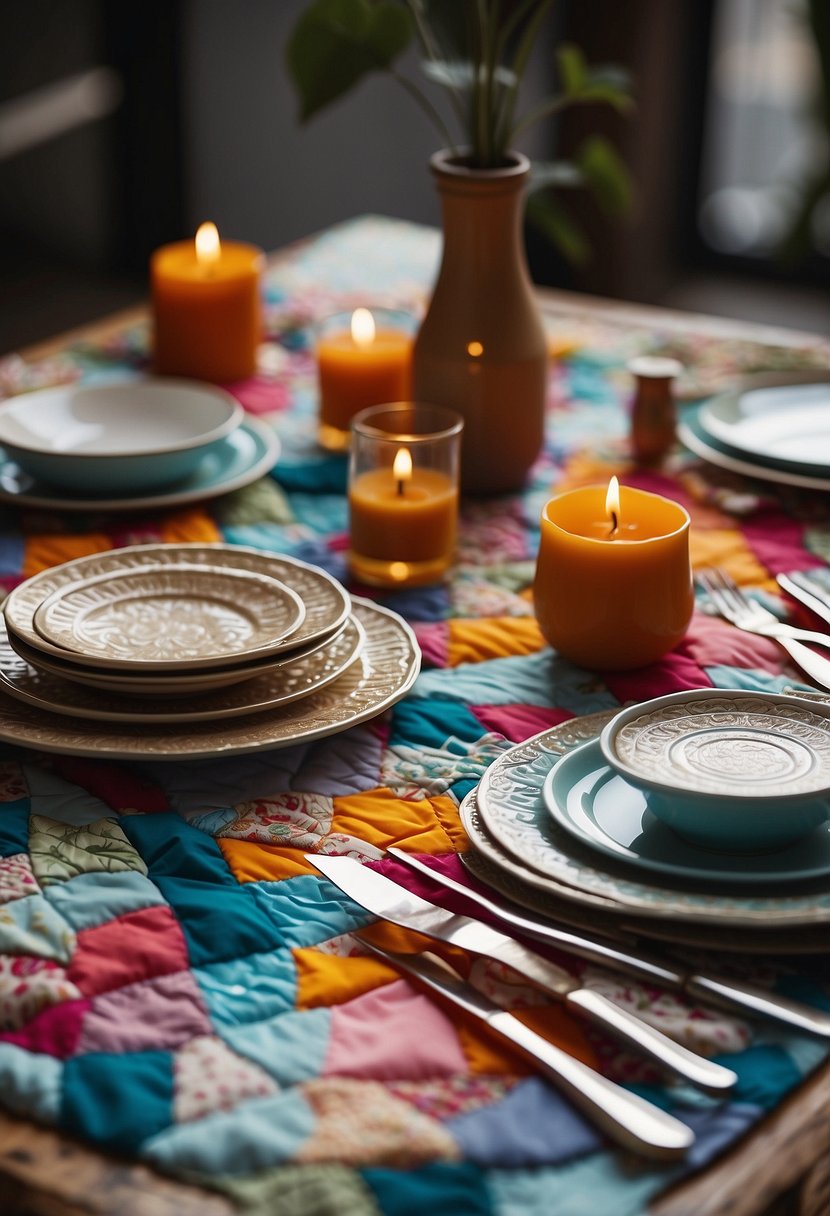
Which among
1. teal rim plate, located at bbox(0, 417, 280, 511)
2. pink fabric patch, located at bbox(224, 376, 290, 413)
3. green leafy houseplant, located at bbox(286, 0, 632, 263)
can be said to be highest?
green leafy houseplant, located at bbox(286, 0, 632, 263)

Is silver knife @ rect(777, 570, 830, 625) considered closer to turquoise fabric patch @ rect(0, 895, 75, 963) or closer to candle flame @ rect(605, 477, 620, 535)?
candle flame @ rect(605, 477, 620, 535)

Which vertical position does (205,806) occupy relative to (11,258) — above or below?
above

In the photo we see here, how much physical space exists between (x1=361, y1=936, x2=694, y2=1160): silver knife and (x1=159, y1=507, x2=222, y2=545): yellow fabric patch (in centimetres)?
58

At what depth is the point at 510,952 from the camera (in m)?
0.69

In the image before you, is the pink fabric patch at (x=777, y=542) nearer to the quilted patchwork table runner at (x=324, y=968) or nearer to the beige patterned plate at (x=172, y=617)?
the quilted patchwork table runner at (x=324, y=968)

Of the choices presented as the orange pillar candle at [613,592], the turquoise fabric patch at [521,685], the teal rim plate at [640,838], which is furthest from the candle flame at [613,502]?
the teal rim plate at [640,838]

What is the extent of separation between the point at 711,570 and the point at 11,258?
2.85m

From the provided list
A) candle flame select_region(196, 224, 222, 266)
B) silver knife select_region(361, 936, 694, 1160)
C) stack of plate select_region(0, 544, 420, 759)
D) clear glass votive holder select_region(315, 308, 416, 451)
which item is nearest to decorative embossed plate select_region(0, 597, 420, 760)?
stack of plate select_region(0, 544, 420, 759)

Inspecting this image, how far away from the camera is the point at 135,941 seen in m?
0.72

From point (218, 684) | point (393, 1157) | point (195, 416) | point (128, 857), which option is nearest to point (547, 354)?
point (195, 416)

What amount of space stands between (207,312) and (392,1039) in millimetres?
1006

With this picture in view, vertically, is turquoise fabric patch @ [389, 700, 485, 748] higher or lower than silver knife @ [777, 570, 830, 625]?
lower

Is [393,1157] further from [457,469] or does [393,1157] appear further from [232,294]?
[232,294]

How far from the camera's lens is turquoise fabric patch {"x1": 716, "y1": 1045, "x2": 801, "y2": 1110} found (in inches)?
24.5
